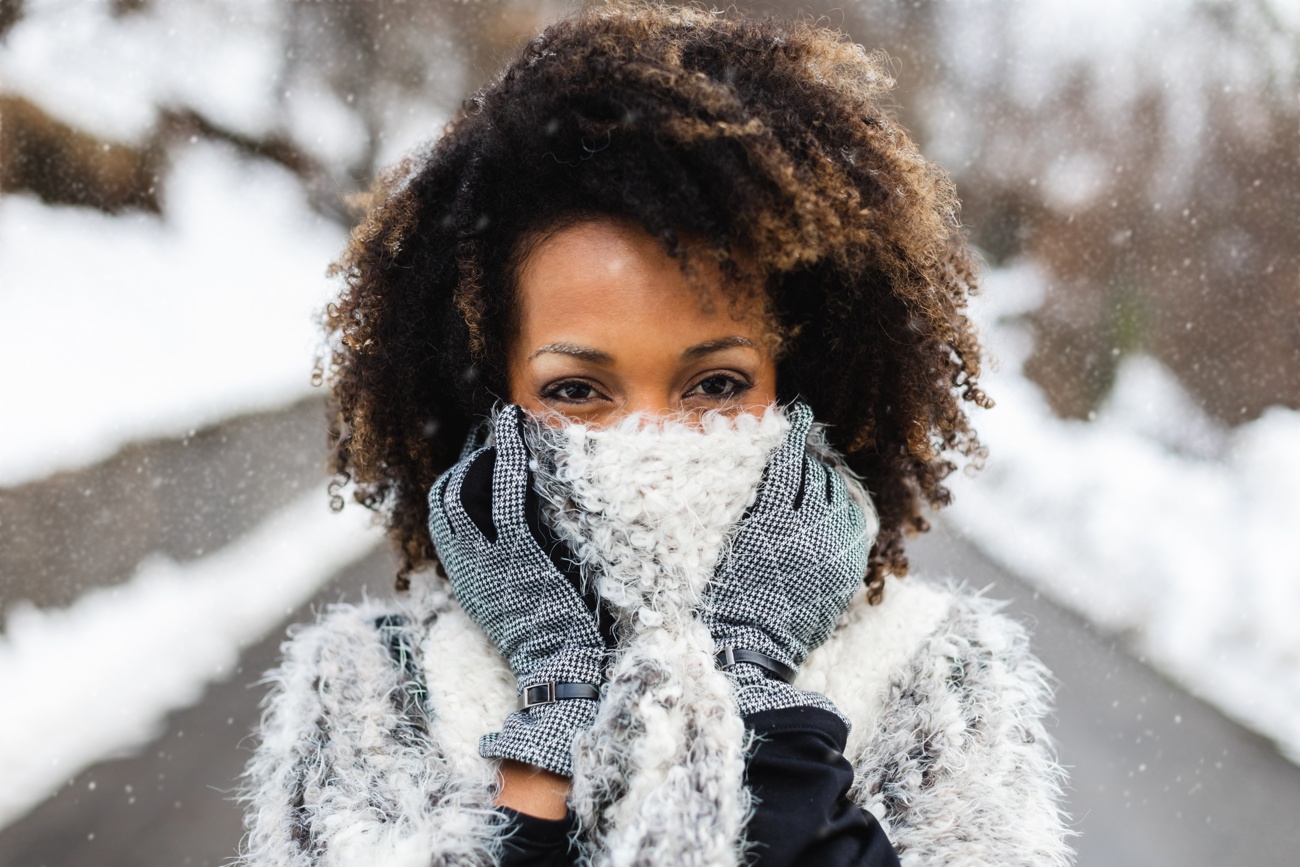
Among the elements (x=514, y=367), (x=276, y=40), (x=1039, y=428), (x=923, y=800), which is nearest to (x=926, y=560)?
(x=1039, y=428)

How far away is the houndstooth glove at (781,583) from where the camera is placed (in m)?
1.01

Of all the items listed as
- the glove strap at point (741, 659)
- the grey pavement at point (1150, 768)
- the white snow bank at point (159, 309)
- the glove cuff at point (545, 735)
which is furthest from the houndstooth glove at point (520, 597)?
the grey pavement at point (1150, 768)

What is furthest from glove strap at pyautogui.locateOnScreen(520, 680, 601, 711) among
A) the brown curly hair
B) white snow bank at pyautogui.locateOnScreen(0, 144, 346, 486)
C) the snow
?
the snow

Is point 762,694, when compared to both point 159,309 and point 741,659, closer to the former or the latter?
point 741,659

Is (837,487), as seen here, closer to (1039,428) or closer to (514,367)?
(514,367)

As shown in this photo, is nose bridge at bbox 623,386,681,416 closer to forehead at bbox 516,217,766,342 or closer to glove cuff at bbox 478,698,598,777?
forehead at bbox 516,217,766,342

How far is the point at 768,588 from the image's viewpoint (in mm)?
1045

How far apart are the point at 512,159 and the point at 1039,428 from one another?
1.30 metres

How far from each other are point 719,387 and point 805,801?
0.47m

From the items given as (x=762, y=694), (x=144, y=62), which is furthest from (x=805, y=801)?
(x=144, y=62)

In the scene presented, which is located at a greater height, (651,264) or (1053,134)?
(1053,134)

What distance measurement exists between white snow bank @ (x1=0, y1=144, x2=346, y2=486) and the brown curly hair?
1.07 feet

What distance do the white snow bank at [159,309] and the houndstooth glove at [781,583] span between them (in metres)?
0.87

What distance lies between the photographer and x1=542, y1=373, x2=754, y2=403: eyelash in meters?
1.12
